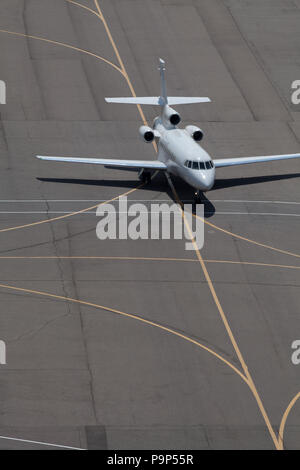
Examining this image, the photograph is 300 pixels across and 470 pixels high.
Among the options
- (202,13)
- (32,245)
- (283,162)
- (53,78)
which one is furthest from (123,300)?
(202,13)

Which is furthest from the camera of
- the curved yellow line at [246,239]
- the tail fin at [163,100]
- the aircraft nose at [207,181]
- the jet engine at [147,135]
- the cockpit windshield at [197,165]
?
the tail fin at [163,100]

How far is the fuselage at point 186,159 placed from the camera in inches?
2174

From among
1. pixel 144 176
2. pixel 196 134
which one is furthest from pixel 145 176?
pixel 196 134

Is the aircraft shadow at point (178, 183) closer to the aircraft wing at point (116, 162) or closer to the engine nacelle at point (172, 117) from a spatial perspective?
the aircraft wing at point (116, 162)

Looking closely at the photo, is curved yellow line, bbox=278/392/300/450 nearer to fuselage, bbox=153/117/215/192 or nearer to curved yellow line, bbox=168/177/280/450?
curved yellow line, bbox=168/177/280/450

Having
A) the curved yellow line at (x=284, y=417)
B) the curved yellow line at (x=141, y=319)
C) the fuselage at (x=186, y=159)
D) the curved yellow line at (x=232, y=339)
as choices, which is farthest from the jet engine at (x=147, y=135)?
the curved yellow line at (x=284, y=417)

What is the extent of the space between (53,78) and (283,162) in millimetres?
21369

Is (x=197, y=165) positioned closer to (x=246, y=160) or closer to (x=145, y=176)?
(x=145, y=176)

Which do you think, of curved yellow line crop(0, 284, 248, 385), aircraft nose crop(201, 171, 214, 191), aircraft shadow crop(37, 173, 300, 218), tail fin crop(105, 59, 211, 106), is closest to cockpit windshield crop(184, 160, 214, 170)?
aircraft nose crop(201, 171, 214, 191)

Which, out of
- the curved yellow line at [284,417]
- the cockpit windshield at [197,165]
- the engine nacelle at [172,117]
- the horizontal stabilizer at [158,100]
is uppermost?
the horizontal stabilizer at [158,100]

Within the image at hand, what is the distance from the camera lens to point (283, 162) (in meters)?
63.4

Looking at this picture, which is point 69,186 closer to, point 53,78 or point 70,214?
point 70,214

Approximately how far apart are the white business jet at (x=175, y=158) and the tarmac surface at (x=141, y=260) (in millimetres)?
1587

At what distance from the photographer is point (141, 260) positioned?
50.7 meters
